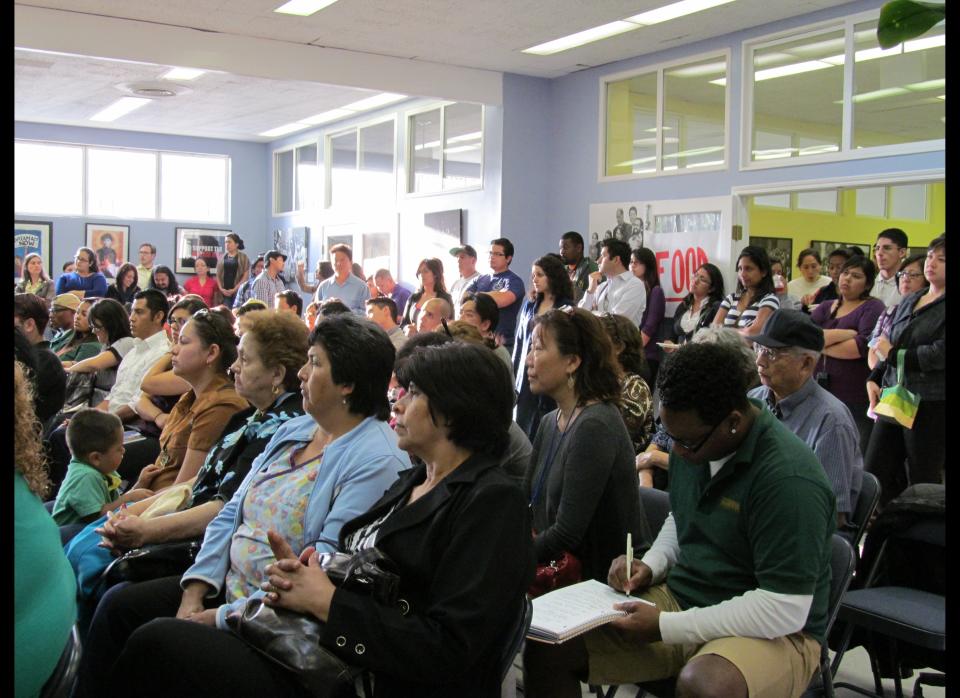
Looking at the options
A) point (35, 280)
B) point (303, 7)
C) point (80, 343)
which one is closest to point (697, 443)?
point (80, 343)

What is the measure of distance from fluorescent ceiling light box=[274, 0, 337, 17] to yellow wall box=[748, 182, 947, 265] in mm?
5323

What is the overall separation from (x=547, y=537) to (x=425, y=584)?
79 centimetres

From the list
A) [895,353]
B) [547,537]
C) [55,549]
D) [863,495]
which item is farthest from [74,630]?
[895,353]

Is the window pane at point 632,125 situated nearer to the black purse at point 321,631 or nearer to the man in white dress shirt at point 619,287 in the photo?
the man in white dress shirt at point 619,287

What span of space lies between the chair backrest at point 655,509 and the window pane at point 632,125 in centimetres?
651

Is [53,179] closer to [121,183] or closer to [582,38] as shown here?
[121,183]

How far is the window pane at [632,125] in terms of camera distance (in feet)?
29.1

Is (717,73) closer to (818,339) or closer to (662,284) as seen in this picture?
(662,284)

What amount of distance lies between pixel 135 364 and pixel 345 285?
435cm

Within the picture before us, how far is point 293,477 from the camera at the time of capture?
2465 millimetres

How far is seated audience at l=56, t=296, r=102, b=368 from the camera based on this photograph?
581 cm

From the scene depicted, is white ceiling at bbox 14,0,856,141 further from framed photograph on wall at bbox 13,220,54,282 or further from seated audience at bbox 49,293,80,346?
framed photograph on wall at bbox 13,220,54,282

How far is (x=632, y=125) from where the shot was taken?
9094mm

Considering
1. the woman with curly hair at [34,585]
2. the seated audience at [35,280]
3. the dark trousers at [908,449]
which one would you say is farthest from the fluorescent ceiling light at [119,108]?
the woman with curly hair at [34,585]
